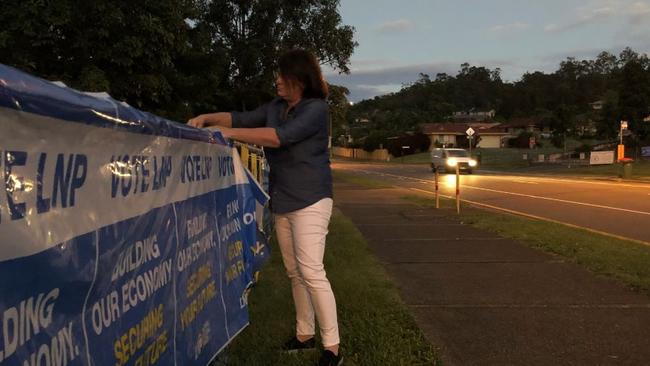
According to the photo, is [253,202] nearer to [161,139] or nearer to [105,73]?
[161,139]

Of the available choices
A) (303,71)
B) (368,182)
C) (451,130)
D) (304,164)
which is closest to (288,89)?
(303,71)

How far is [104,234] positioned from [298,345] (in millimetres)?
2146

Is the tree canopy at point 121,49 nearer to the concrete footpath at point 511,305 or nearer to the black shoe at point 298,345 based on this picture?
the concrete footpath at point 511,305

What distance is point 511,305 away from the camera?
17.2ft

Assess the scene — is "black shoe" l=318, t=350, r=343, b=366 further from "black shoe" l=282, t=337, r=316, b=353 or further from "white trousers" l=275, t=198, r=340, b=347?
"black shoe" l=282, t=337, r=316, b=353

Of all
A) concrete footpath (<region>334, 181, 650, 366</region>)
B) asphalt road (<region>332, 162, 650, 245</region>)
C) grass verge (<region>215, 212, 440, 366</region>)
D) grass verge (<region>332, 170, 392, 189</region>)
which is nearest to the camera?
grass verge (<region>215, 212, 440, 366</region>)

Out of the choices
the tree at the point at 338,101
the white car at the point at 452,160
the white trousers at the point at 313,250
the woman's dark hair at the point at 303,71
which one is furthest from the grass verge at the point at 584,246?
the white car at the point at 452,160

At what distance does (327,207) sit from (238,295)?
2.39 ft

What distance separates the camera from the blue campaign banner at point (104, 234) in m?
1.60

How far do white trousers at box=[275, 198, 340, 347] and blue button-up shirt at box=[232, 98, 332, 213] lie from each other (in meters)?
0.06

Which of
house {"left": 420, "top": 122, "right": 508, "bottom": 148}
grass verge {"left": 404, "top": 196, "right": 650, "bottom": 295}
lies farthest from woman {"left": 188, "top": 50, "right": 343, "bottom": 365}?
house {"left": 420, "top": 122, "right": 508, "bottom": 148}

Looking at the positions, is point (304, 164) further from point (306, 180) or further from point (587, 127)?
point (587, 127)

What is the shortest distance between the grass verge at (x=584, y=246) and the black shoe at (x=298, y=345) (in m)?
3.32

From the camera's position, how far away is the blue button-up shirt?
3416 mm
